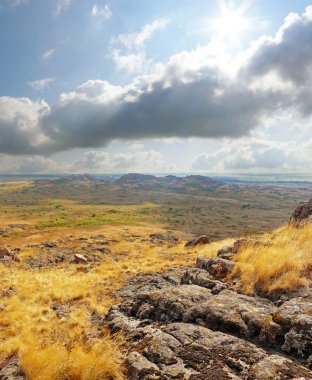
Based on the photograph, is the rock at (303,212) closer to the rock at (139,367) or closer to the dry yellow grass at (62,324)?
the dry yellow grass at (62,324)

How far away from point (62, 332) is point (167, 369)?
568cm

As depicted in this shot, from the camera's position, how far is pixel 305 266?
10305 millimetres

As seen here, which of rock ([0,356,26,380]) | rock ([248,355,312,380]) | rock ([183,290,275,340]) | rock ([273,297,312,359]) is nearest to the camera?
rock ([248,355,312,380])

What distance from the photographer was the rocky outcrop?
6117 mm

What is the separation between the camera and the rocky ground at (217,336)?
241 inches

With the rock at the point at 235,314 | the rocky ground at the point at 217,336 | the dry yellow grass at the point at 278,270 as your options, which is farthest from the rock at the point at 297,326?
the dry yellow grass at the point at 278,270

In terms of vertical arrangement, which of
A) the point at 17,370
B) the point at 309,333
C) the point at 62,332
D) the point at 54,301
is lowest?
the point at 54,301

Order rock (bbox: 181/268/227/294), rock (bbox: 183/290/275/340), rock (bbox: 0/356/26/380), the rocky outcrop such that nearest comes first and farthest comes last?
1. the rocky outcrop
2. rock (bbox: 0/356/26/380)
3. rock (bbox: 183/290/275/340)
4. rock (bbox: 181/268/227/294)

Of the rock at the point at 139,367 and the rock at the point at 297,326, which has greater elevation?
the rock at the point at 297,326

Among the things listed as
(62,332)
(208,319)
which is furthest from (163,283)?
(208,319)

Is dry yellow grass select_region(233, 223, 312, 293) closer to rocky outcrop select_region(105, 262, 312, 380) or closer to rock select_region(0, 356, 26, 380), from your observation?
rocky outcrop select_region(105, 262, 312, 380)

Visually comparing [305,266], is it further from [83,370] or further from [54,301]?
[54,301]

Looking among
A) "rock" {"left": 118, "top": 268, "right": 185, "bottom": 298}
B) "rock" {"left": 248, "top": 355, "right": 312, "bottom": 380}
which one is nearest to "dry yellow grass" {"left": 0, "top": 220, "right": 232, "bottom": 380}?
"rock" {"left": 118, "top": 268, "right": 185, "bottom": 298}

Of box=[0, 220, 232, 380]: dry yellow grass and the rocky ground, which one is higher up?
the rocky ground
